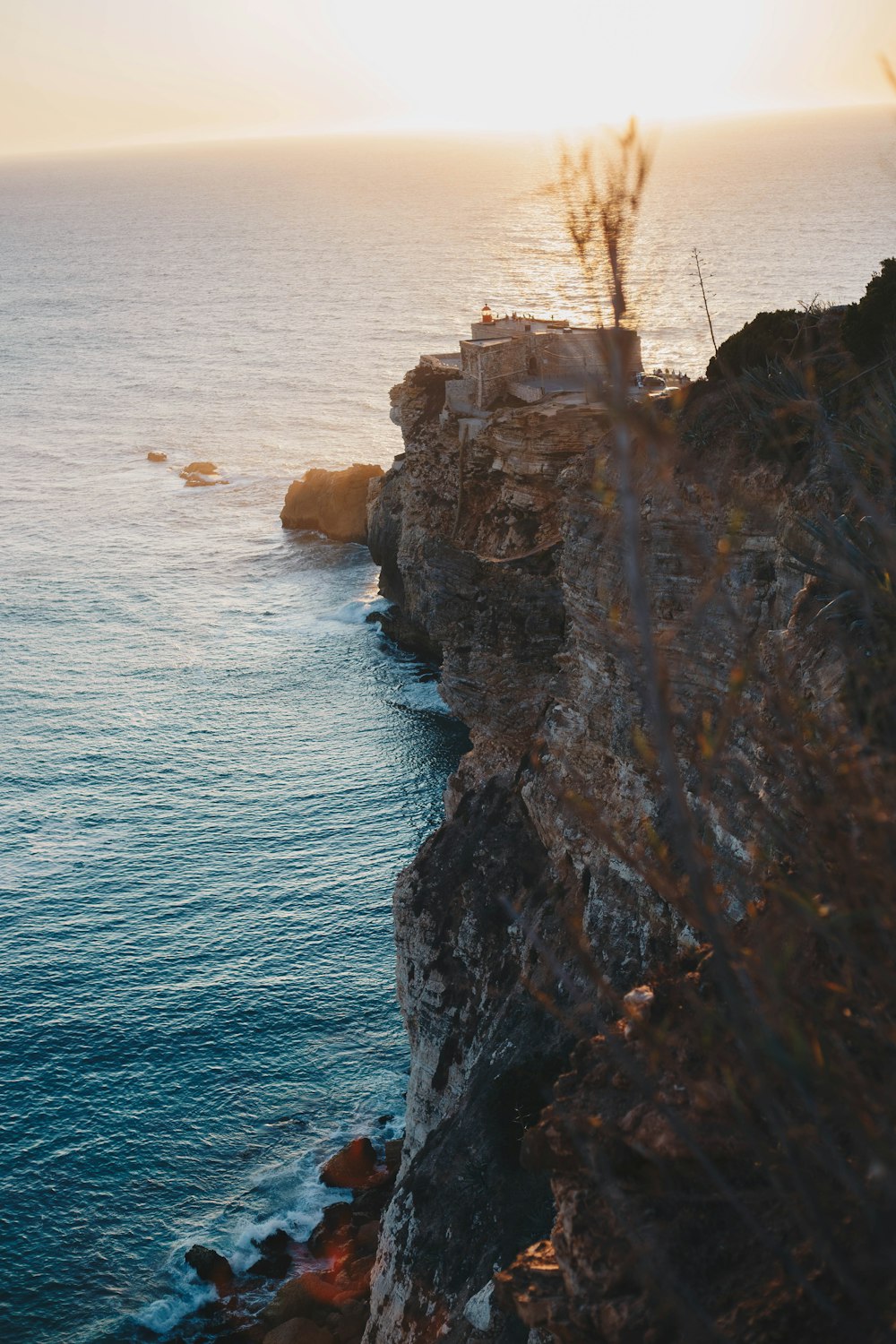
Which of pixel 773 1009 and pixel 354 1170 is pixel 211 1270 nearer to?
pixel 354 1170

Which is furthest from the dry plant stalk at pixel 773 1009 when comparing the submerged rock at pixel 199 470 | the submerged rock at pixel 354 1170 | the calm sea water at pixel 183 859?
the submerged rock at pixel 199 470

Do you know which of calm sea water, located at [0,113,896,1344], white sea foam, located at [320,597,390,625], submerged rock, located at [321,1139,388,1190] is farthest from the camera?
white sea foam, located at [320,597,390,625]

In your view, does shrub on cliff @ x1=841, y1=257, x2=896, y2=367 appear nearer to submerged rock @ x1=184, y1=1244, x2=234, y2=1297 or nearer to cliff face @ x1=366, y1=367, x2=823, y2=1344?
cliff face @ x1=366, y1=367, x2=823, y2=1344

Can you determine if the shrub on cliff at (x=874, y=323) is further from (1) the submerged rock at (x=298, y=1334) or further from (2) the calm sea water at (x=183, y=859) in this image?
(1) the submerged rock at (x=298, y=1334)

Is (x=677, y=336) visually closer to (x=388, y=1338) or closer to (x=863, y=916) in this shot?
(x=388, y=1338)

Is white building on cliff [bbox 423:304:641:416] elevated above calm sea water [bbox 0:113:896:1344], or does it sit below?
above

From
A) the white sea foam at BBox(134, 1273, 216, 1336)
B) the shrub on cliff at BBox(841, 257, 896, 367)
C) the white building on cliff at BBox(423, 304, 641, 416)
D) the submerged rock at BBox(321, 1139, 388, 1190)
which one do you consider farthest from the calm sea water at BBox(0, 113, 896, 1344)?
the white building on cliff at BBox(423, 304, 641, 416)

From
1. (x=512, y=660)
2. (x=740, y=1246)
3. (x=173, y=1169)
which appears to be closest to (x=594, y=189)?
(x=740, y=1246)
